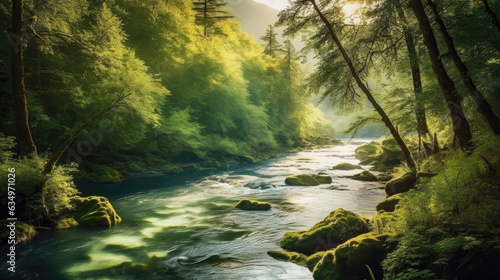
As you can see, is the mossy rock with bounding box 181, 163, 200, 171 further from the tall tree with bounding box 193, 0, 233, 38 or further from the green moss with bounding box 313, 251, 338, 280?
the green moss with bounding box 313, 251, 338, 280

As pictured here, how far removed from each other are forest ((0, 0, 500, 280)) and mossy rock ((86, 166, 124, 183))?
0.45 feet

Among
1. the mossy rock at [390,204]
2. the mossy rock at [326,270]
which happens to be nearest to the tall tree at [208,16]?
the mossy rock at [390,204]

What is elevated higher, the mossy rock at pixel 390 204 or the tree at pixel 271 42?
the tree at pixel 271 42

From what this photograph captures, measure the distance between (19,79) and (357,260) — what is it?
11184 mm

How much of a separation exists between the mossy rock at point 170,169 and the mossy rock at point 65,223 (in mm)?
12840

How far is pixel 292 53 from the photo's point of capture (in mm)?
49281

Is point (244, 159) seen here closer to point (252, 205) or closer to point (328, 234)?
point (252, 205)

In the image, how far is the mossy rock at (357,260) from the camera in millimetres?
5199

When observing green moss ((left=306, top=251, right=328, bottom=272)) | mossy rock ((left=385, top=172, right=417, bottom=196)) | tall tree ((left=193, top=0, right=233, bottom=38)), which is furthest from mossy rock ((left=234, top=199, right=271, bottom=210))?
tall tree ((left=193, top=0, right=233, bottom=38))

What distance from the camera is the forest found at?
5402 mm

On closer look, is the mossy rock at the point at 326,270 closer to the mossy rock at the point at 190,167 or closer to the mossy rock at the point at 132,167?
the mossy rock at the point at 132,167

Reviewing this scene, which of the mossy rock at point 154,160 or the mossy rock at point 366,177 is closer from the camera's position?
the mossy rock at point 366,177

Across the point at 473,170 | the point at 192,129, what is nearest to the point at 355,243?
the point at 473,170

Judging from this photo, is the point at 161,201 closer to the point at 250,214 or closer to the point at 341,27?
the point at 250,214
